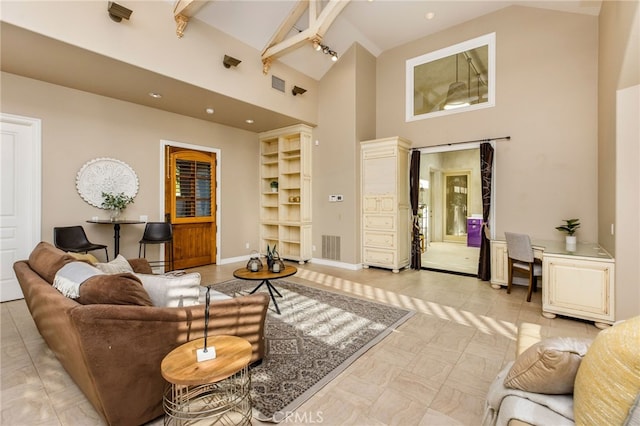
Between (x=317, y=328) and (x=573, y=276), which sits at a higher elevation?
(x=573, y=276)

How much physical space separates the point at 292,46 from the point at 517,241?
4.52m

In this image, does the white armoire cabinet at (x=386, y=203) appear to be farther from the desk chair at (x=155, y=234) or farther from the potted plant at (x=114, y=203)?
the potted plant at (x=114, y=203)

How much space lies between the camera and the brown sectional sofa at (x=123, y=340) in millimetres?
1537

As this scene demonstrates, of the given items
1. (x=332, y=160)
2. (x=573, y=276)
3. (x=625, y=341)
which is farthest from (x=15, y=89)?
(x=573, y=276)

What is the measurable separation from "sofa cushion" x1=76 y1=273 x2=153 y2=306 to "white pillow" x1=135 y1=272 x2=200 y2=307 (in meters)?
0.22

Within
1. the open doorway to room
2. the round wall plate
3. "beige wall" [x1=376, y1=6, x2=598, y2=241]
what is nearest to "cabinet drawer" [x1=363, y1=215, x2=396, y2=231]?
"beige wall" [x1=376, y1=6, x2=598, y2=241]

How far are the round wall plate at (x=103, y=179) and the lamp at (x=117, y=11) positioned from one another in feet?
7.14

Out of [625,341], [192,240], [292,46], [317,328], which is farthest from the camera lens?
[192,240]

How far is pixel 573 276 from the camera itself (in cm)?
333

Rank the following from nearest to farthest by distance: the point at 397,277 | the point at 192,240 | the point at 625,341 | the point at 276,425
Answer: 1. the point at 625,341
2. the point at 276,425
3. the point at 397,277
4. the point at 192,240

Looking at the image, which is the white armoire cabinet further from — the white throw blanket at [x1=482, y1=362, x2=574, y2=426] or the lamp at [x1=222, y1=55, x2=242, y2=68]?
the white throw blanket at [x1=482, y1=362, x2=574, y2=426]

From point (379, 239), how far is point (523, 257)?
2430 millimetres

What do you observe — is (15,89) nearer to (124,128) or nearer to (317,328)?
(124,128)

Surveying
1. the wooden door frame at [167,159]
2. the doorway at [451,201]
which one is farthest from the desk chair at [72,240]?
the doorway at [451,201]
